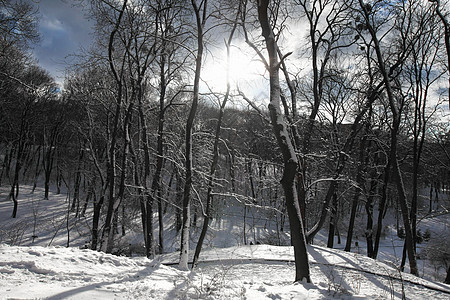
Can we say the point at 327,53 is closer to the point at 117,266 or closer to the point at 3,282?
Result: the point at 117,266

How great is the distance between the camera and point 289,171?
16.9ft

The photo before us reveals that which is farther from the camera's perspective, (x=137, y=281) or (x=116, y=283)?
(x=137, y=281)

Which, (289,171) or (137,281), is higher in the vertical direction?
(289,171)

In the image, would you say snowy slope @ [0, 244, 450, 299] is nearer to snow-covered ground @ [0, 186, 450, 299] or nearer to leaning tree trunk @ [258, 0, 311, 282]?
snow-covered ground @ [0, 186, 450, 299]

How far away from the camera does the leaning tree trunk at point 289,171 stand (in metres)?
4.86

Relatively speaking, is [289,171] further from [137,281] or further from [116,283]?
[116,283]

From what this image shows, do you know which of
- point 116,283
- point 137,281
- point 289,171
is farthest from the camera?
point 289,171

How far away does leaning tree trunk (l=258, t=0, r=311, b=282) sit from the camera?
4.86 m

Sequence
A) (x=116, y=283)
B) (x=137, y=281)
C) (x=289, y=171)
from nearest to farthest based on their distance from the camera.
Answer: (x=116, y=283), (x=137, y=281), (x=289, y=171)

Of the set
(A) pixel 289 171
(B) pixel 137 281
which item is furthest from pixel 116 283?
(A) pixel 289 171

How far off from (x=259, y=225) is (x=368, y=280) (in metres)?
19.4

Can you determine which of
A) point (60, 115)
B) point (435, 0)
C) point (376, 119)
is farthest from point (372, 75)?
point (60, 115)

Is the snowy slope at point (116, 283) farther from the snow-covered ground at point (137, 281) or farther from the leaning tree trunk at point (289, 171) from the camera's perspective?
the leaning tree trunk at point (289, 171)

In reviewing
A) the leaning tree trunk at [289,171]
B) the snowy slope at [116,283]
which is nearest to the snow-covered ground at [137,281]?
the snowy slope at [116,283]
